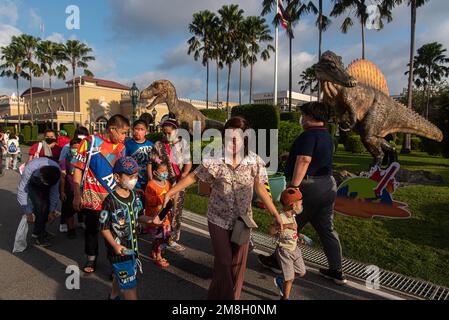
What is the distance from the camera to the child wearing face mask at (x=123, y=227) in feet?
7.77

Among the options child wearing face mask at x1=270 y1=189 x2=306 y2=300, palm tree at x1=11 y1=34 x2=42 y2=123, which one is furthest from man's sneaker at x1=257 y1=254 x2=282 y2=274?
palm tree at x1=11 y1=34 x2=42 y2=123

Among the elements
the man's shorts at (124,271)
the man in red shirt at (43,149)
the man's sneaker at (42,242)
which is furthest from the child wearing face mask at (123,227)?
the man in red shirt at (43,149)

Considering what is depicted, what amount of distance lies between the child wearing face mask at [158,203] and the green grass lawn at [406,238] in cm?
184

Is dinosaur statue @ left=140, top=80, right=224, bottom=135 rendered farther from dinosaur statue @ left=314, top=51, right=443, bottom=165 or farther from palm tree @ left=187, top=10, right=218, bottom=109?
palm tree @ left=187, top=10, right=218, bottom=109

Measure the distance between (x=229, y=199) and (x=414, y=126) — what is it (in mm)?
7651

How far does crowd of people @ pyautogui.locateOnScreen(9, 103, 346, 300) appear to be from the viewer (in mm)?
2451

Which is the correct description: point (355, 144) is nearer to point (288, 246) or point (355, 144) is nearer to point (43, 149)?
point (288, 246)

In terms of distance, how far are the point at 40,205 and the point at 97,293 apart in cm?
181

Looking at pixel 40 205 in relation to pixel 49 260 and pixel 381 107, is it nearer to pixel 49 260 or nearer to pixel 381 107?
pixel 49 260

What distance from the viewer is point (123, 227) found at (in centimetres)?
247

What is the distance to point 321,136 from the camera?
295cm

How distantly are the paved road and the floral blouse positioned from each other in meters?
0.97

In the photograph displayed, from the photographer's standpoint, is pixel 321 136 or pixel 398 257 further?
pixel 398 257
